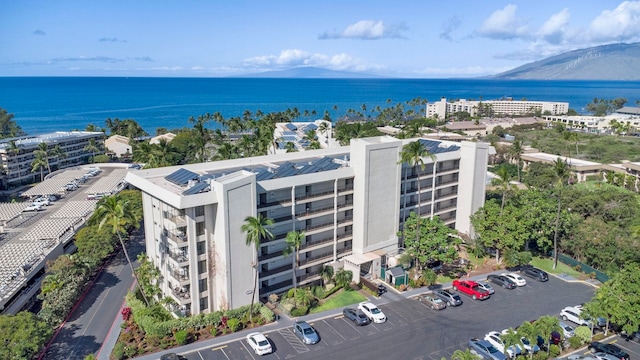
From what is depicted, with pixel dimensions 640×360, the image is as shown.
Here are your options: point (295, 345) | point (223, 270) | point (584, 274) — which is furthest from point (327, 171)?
point (584, 274)

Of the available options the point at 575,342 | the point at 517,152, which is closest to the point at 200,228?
the point at 575,342

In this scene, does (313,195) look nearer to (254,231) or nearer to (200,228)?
(254,231)

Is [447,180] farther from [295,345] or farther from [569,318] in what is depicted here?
[295,345]

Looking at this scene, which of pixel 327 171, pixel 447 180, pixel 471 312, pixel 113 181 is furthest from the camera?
pixel 113 181

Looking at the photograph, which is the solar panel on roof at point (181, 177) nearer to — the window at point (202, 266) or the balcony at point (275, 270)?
the window at point (202, 266)

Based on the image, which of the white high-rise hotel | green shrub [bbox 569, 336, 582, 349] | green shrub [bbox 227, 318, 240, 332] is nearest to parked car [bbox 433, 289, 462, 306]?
the white high-rise hotel

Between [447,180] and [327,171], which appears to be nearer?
[327,171]

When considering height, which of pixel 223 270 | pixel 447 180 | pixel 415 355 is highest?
pixel 447 180

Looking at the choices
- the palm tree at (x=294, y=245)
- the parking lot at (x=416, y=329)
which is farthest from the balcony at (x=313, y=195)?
the parking lot at (x=416, y=329)
